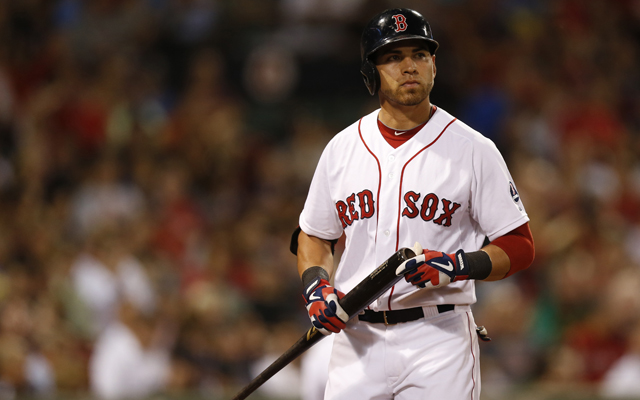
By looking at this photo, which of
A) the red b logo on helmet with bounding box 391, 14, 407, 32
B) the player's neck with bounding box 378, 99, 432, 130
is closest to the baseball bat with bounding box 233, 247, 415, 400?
the player's neck with bounding box 378, 99, 432, 130

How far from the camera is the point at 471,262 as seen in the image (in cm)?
267

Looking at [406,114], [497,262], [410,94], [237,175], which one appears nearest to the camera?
[497,262]

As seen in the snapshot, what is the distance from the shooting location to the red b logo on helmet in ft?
9.18

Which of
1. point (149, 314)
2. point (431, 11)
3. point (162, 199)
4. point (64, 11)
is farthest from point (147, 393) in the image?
point (431, 11)

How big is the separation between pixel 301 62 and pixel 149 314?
334cm

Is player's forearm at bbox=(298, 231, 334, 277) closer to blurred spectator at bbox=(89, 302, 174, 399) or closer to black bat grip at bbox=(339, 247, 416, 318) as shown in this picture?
black bat grip at bbox=(339, 247, 416, 318)

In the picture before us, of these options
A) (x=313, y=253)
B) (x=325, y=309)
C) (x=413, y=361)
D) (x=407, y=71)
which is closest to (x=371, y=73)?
(x=407, y=71)

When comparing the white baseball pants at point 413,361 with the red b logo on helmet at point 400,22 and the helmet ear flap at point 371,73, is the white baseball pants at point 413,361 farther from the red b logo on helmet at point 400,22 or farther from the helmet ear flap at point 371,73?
the red b logo on helmet at point 400,22

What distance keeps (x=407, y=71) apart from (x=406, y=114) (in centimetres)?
18

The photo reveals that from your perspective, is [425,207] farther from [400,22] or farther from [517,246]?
[400,22]

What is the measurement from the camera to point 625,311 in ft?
19.0

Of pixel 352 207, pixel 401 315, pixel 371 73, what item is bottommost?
pixel 401 315

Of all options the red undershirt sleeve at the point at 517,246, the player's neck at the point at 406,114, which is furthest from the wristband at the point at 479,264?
the player's neck at the point at 406,114

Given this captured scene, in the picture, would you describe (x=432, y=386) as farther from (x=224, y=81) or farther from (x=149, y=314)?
(x=224, y=81)
